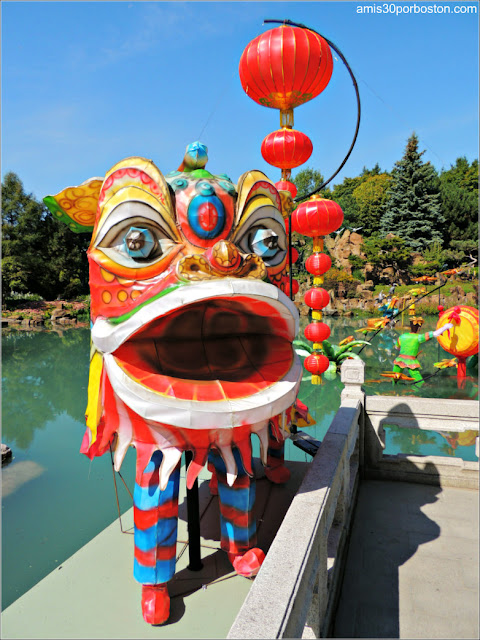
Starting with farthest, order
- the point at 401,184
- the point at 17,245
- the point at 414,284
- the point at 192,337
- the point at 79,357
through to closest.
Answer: the point at 401,184 < the point at 414,284 < the point at 17,245 < the point at 79,357 < the point at 192,337

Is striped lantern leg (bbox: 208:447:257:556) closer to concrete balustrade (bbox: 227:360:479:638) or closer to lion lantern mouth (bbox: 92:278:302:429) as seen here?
concrete balustrade (bbox: 227:360:479:638)

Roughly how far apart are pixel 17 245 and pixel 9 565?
73.1 feet

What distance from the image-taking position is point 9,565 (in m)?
3.70

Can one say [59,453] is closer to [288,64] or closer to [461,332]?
[288,64]

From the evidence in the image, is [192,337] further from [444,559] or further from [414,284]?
[414,284]

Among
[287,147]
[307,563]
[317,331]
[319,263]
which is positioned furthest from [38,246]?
[307,563]

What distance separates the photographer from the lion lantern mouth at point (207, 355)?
6.38 feet

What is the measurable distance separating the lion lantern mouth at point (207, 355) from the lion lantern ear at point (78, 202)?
73 centimetres

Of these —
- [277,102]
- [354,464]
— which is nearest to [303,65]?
[277,102]

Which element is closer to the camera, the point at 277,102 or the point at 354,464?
the point at 354,464

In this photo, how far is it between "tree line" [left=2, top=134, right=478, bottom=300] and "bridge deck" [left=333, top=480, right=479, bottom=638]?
71.8 ft

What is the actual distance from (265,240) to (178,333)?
2.26 ft

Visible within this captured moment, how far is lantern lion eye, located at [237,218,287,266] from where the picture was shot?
2309 mm

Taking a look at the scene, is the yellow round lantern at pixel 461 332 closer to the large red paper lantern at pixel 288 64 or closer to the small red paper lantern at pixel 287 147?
the small red paper lantern at pixel 287 147
